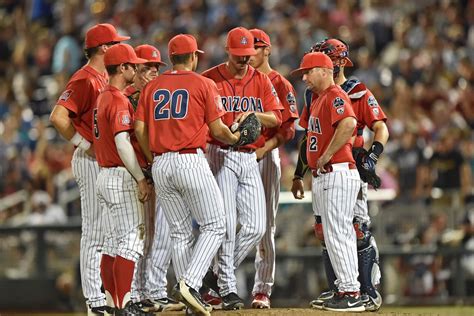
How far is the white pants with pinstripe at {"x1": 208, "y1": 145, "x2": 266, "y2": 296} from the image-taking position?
9.84m

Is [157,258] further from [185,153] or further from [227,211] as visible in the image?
[185,153]

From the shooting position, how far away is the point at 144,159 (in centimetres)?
971

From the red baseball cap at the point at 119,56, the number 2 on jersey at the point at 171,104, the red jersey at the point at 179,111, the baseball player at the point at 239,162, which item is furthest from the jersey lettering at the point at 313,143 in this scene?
the red baseball cap at the point at 119,56

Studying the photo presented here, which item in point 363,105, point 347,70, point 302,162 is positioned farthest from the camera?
point 347,70

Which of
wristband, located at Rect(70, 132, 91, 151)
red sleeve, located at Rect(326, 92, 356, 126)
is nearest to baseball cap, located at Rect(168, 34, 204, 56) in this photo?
wristband, located at Rect(70, 132, 91, 151)

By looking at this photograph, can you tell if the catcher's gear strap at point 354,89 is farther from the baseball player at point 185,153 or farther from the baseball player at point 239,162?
the baseball player at point 185,153

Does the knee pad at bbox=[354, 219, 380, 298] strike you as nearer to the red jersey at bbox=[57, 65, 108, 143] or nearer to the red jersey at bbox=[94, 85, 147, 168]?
the red jersey at bbox=[94, 85, 147, 168]

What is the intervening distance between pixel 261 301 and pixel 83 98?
233 cm

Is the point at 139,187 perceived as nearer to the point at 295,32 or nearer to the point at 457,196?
the point at 457,196

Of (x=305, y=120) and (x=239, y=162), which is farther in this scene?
(x=305, y=120)

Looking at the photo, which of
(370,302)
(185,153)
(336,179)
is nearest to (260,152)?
(336,179)

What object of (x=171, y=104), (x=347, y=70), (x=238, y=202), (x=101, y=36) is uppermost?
(x=347, y=70)

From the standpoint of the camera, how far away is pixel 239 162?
994 cm

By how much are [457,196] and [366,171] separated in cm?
620
